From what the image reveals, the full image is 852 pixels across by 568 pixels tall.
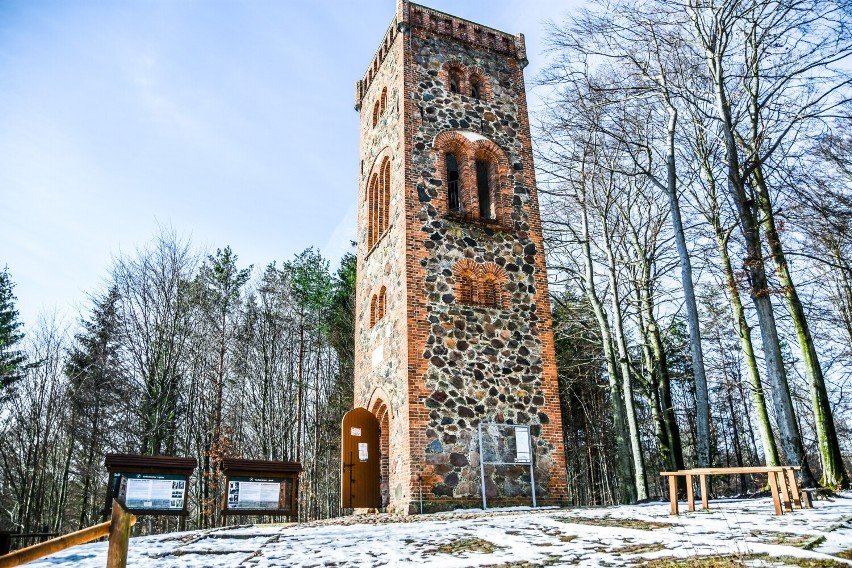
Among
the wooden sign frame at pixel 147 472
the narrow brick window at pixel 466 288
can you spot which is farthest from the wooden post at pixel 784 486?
the wooden sign frame at pixel 147 472

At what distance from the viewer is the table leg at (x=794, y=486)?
8391mm

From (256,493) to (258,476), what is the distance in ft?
0.88

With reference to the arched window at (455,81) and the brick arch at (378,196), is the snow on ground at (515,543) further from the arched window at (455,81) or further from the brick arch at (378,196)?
the arched window at (455,81)

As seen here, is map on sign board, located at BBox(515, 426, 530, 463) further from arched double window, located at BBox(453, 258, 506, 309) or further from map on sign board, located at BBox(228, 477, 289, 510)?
map on sign board, located at BBox(228, 477, 289, 510)

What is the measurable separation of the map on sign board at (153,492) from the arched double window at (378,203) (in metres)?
8.07

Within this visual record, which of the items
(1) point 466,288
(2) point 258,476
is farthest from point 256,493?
(1) point 466,288

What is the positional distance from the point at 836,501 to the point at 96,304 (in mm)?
22265

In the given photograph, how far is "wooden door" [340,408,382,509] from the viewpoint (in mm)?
13555

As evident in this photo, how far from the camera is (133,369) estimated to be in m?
19.6

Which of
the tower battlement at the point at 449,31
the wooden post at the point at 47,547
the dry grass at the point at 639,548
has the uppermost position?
the tower battlement at the point at 449,31

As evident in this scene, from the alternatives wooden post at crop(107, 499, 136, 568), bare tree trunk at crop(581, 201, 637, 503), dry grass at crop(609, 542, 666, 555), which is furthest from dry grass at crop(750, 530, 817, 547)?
bare tree trunk at crop(581, 201, 637, 503)

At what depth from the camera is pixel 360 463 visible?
1381cm

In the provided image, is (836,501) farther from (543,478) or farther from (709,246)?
(709,246)

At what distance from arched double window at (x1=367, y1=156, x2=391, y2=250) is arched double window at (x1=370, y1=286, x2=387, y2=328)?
4.90 ft
